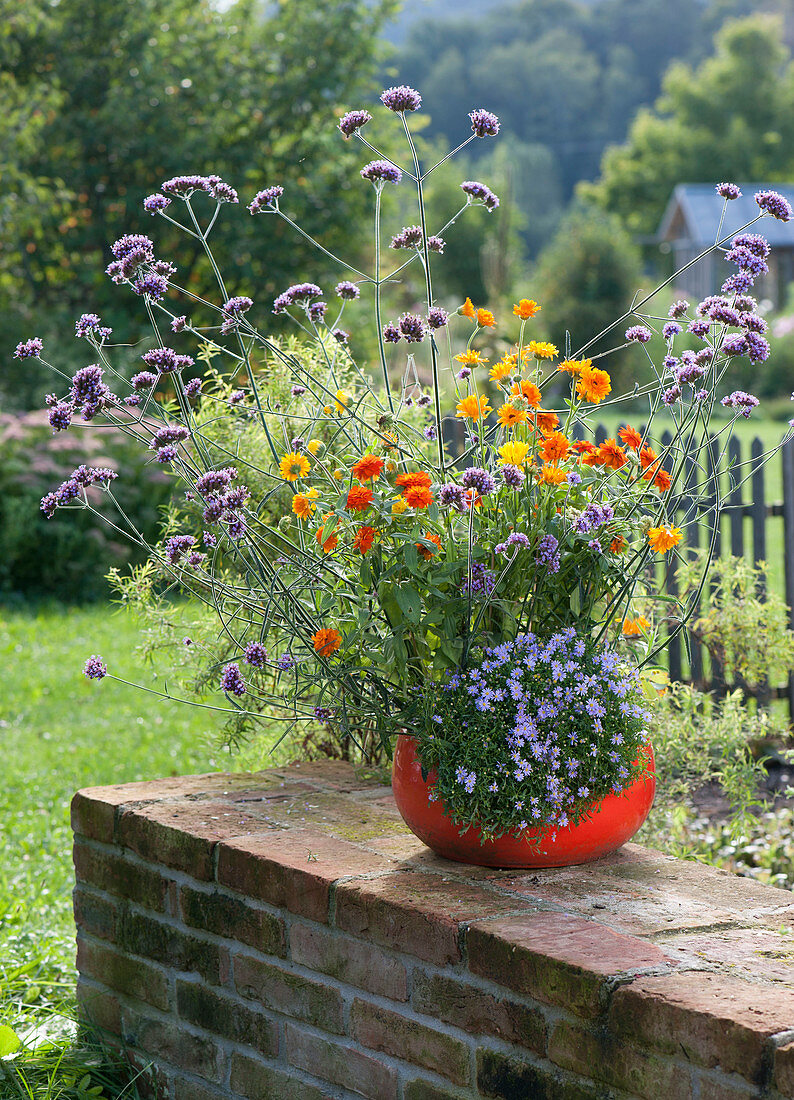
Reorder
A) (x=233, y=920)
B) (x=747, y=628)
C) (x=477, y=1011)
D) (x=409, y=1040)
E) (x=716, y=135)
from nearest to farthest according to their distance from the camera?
(x=477, y=1011), (x=409, y=1040), (x=233, y=920), (x=747, y=628), (x=716, y=135)

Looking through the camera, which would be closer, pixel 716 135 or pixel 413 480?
pixel 413 480

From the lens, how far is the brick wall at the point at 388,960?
160 centimetres

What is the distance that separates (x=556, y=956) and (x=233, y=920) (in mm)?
812

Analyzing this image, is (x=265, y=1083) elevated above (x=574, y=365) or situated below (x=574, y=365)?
below

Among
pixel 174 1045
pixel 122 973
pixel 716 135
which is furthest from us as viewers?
pixel 716 135

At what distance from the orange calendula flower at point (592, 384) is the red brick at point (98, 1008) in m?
1.71

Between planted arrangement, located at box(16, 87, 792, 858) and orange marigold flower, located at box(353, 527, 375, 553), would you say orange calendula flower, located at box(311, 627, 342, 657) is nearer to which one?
planted arrangement, located at box(16, 87, 792, 858)

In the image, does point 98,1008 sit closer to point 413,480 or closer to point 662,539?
point 413,480

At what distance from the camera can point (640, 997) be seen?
157 cm

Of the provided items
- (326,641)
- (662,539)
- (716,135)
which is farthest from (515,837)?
(716,135)

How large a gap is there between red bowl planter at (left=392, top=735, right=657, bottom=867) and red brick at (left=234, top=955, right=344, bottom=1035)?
33 cm

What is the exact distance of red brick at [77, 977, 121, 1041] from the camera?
2.62m

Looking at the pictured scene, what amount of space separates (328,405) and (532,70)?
77.1m

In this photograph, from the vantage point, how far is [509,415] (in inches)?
82.4
